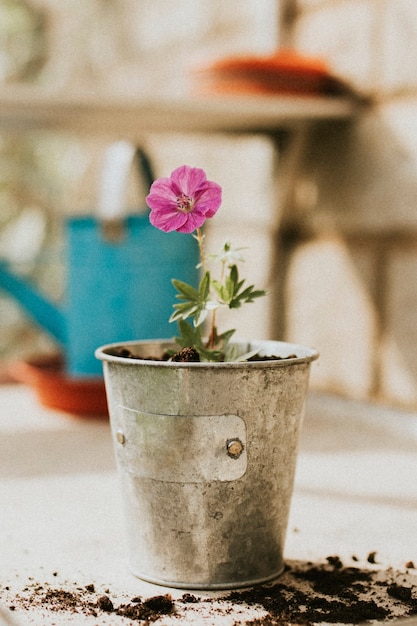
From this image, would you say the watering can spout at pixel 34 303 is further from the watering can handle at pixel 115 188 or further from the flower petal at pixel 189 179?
the flower petal at pixel 189 179

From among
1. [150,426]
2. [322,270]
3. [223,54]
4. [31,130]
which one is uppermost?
[223,54]

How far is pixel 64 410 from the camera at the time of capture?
1.49m

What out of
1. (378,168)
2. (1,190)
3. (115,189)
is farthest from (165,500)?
(1,190)

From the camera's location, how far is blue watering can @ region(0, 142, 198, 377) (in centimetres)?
143

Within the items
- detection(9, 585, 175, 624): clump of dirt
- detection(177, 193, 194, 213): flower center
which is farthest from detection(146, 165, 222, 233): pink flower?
detection(9, 585, 175, 624): clump of dirt

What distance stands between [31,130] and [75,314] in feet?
1.20

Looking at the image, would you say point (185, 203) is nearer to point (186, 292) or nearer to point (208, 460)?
point (186, 292)

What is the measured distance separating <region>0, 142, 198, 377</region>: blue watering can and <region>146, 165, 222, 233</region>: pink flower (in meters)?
0.68

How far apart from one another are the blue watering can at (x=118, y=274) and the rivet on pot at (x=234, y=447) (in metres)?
0.73

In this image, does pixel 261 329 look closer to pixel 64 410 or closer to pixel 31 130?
pixel 64 410

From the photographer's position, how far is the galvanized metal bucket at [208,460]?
0.71 metres

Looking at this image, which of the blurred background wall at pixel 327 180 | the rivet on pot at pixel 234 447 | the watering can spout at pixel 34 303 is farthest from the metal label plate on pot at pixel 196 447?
the watering can spout at pixel 34 303

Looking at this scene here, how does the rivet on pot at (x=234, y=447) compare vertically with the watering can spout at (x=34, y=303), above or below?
below

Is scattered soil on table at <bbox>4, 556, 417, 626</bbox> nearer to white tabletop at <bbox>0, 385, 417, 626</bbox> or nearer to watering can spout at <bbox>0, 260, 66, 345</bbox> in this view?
white tabletop at <bbox>0, 385, 417, 626</bbox>
